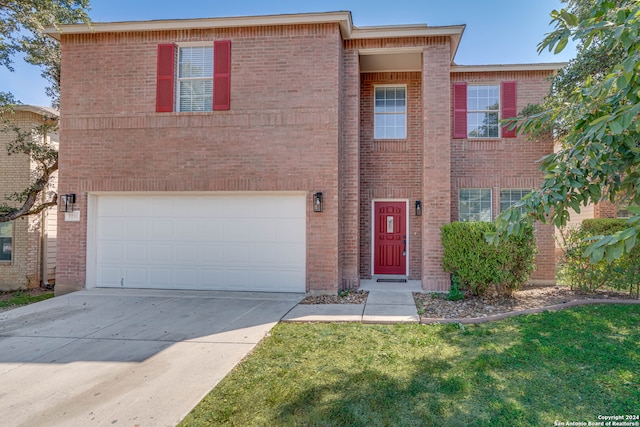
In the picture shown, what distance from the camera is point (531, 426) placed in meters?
2.88

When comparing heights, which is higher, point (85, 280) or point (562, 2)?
point (562, 2)

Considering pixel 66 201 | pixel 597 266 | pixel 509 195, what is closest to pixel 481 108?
pixel 509 195

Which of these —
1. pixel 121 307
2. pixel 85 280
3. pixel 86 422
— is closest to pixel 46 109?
pixel 85 280

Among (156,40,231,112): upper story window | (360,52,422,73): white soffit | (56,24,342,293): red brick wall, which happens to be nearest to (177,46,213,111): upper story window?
(156,40,231,112): upper story window

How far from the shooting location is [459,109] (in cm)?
952

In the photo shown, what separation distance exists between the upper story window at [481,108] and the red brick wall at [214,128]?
3.87 metres

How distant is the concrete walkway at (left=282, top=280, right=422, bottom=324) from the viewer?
19.2ft

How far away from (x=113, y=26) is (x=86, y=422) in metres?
8.44

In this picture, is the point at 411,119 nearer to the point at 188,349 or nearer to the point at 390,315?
the point at 390,315

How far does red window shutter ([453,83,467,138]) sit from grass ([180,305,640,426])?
18.7 ft

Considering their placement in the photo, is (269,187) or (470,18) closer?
(269,187)

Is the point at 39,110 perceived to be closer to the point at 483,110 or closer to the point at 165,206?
the point at 165,206

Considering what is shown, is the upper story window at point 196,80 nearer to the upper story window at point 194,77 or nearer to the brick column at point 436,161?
the upper story window at point 194,77

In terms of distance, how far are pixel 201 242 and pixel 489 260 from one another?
20.5ft
